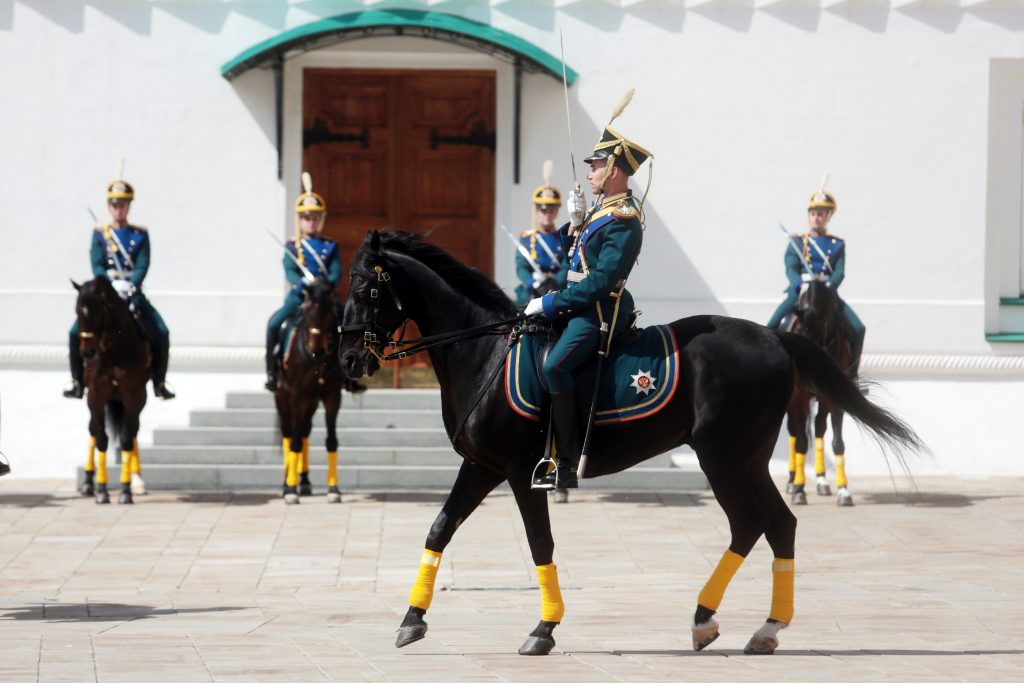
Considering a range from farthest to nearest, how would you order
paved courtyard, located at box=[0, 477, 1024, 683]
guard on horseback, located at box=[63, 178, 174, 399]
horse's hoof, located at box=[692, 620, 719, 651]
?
guard on horseback, located at box=[63, 178, 174, 399] → horse's hoof, located at box=[692, 620, 719, 651] → paved courtyard, located at box=[0, 477, 1024, 683]

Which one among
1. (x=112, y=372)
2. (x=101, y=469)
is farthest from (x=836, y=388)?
(x=101, y=469)

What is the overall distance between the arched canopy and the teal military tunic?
853cm

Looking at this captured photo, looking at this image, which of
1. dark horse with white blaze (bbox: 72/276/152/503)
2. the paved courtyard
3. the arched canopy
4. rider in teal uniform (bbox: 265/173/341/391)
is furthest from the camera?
the arched canopy

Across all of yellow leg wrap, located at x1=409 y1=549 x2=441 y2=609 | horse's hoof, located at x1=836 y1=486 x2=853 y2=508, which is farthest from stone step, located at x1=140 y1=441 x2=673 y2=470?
yellow leg wrap, located at x1=409 y1=549 x2=441 y2=609

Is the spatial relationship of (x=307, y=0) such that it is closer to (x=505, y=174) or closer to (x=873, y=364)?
(x=505, y=174)

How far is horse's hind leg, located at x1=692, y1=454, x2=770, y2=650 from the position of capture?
27.7 feet

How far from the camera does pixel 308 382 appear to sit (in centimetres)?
1515

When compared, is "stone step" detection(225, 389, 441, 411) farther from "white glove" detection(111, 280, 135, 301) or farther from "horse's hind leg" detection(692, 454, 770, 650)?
"horse's hind leg" detection(692, 454, 770, 650)

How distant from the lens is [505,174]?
59.0 feet

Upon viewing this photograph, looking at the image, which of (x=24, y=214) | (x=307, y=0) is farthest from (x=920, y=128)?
(x=24, y=214)

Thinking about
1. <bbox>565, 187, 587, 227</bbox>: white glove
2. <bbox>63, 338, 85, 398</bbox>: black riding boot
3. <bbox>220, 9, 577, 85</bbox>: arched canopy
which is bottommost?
<bbox>63, 338, 85, 398</bbox>: black riding boot

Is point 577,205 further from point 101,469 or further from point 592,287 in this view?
point 101,469

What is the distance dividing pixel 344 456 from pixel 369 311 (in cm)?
793

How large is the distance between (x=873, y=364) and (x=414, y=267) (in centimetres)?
988
